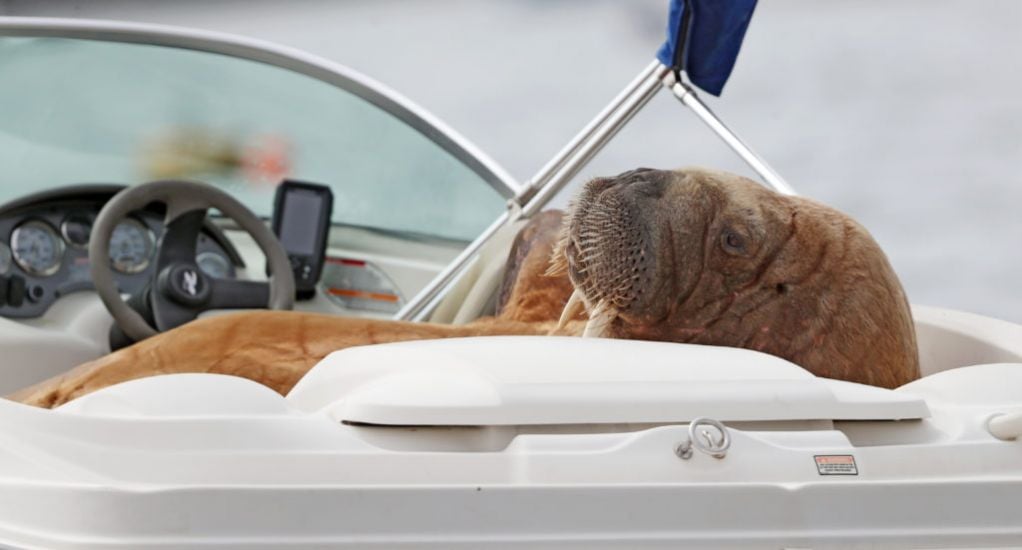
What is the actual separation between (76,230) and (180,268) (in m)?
0.27

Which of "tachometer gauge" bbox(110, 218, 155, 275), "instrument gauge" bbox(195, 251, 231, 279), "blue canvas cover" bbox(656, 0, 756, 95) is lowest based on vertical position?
"instrument gauge" bbox(195, 251, 231, 279)

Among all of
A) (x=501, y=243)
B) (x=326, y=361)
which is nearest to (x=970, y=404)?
(x=326, y=361)

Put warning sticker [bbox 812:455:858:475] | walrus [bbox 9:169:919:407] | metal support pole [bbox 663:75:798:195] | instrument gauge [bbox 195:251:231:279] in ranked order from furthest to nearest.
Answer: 1. instrument gauge [bbox 195:251:231:279]
2. metal support pole [bbox 663:75:798:195]
3. walrus [bbox 9:169:919:407]
4. warning sticker [bbox 812:455:858:475]

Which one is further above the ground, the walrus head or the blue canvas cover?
the blue canvas cover

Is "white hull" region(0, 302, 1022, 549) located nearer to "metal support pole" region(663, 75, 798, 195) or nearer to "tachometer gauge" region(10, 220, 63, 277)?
"metal support pole" region(663, 75, 798, 195)

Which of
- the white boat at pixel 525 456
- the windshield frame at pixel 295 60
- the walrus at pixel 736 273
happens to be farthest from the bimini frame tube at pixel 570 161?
the white boat at pixel 525 456

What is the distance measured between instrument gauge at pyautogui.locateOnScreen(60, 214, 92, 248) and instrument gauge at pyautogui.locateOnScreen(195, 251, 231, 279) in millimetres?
243

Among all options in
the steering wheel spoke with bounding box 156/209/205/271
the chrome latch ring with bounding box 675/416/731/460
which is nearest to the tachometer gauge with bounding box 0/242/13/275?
the steering wheel spoke with bounding box 156/209/205/271

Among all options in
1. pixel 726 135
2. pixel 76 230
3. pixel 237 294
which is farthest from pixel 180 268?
pixel 726 135

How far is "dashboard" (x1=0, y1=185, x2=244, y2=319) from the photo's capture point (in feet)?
8.14

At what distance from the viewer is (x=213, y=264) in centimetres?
274

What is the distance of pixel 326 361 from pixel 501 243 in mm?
1373

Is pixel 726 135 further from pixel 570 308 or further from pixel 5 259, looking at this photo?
pixel 5 259

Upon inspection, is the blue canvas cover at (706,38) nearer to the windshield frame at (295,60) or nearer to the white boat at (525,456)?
the windshield frame at (295,60)
